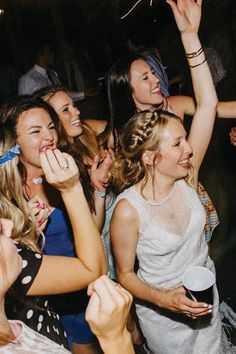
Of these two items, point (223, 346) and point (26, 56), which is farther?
point (26, 56)

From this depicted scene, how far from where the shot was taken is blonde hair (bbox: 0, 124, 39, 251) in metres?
2.11

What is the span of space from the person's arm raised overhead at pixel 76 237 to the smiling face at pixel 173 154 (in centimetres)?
64

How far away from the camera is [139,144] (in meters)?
2.25

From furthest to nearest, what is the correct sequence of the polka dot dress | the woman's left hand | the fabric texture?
the woman's left hand, the polka dot dress, the fabric texture

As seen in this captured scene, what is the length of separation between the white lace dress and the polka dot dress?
1.71 ft

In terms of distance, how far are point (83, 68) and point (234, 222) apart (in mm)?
4751

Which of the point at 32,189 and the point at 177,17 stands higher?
the point at 177,17

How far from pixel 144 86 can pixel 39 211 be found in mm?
1260

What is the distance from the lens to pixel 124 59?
307 cm

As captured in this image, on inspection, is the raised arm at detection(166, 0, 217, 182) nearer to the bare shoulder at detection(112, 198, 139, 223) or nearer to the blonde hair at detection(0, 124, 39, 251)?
the bare shoulder at detection(112, 198, 139, 223)

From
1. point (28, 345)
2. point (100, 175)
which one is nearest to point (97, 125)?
point (100, 175)

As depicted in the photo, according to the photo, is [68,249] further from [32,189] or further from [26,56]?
[26,56]

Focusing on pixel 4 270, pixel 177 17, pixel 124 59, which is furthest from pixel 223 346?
pixel 124 59

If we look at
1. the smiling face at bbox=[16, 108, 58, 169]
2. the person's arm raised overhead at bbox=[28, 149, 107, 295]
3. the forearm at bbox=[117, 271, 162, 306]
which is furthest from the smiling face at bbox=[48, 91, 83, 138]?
the person's arm raised overhead at bbox=[28, 149, 107, 295]
